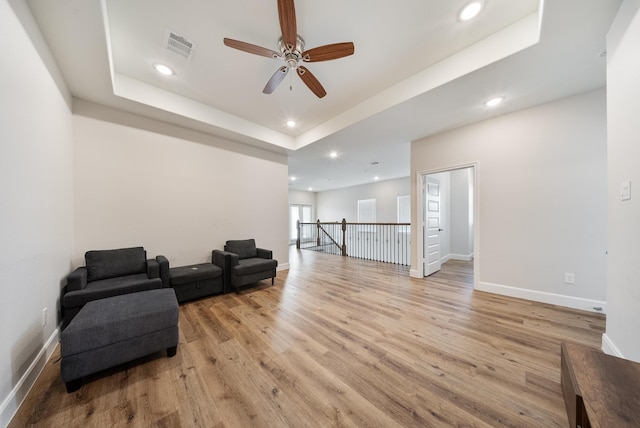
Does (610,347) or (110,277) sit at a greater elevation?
(110,277)

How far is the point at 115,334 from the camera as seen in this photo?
1547 mm

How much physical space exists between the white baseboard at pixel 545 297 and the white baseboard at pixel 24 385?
4833 millimetres

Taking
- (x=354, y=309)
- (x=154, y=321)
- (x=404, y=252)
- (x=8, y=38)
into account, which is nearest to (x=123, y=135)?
(x=8, y=38)

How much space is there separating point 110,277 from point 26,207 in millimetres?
1379

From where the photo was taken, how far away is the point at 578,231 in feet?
8.65

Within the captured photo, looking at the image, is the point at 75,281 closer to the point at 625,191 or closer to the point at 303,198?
the point at 625,191

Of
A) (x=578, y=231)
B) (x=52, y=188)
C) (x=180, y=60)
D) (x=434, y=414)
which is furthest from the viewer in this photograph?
(x=578, y=231)

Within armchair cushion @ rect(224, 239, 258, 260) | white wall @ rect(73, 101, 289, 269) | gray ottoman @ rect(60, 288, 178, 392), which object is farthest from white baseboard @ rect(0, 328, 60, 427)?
armchair cushion @ rect(224, 239, 258, 260)

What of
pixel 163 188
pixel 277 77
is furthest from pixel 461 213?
pixel 163 188

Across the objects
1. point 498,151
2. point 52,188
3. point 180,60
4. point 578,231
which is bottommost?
point 578,231

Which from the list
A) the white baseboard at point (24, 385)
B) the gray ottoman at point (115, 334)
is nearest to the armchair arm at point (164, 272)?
the gray ottoman at point (115, 334)

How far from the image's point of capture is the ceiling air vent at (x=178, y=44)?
2.11 meters

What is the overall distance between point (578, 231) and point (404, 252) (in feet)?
12.7

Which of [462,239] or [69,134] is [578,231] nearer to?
[462,239]
